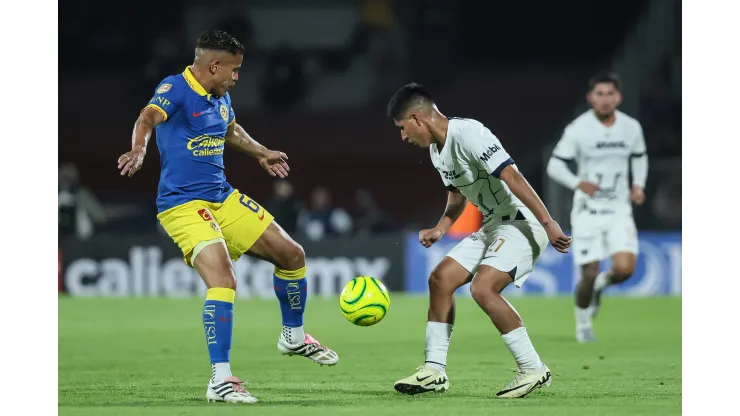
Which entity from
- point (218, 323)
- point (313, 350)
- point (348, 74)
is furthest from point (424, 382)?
point (348, 74)

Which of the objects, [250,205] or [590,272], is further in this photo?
[590,272]

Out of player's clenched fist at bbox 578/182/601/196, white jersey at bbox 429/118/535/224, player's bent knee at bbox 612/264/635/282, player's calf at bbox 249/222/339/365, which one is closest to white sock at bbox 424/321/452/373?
white jersey at bbox 429/118/535/224

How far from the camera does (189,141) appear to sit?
6.73 metres

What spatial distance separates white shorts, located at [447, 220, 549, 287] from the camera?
6508 millimetres

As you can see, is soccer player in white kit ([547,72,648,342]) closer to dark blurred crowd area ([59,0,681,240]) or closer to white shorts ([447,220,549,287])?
white shorts ([447,220,549,287])

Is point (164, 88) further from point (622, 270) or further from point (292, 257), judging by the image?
point (622, 270)

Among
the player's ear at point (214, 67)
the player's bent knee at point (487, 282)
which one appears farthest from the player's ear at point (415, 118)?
the player's ear at point (214, 67)

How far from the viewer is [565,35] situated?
2444 centimetres

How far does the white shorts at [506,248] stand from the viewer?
6.51 m

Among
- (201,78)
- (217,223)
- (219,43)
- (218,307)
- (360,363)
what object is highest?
(219,43)

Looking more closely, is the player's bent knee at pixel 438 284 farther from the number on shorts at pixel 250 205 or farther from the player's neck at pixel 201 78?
the player's neck at pixel 201 78

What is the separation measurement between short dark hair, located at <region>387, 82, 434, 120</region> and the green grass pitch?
164 centimetres

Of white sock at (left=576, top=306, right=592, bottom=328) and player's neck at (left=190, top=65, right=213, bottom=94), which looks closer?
player's neck at (left=190, top=65, right=213, bottom=94)

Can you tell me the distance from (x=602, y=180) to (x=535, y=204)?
4.38 metres
